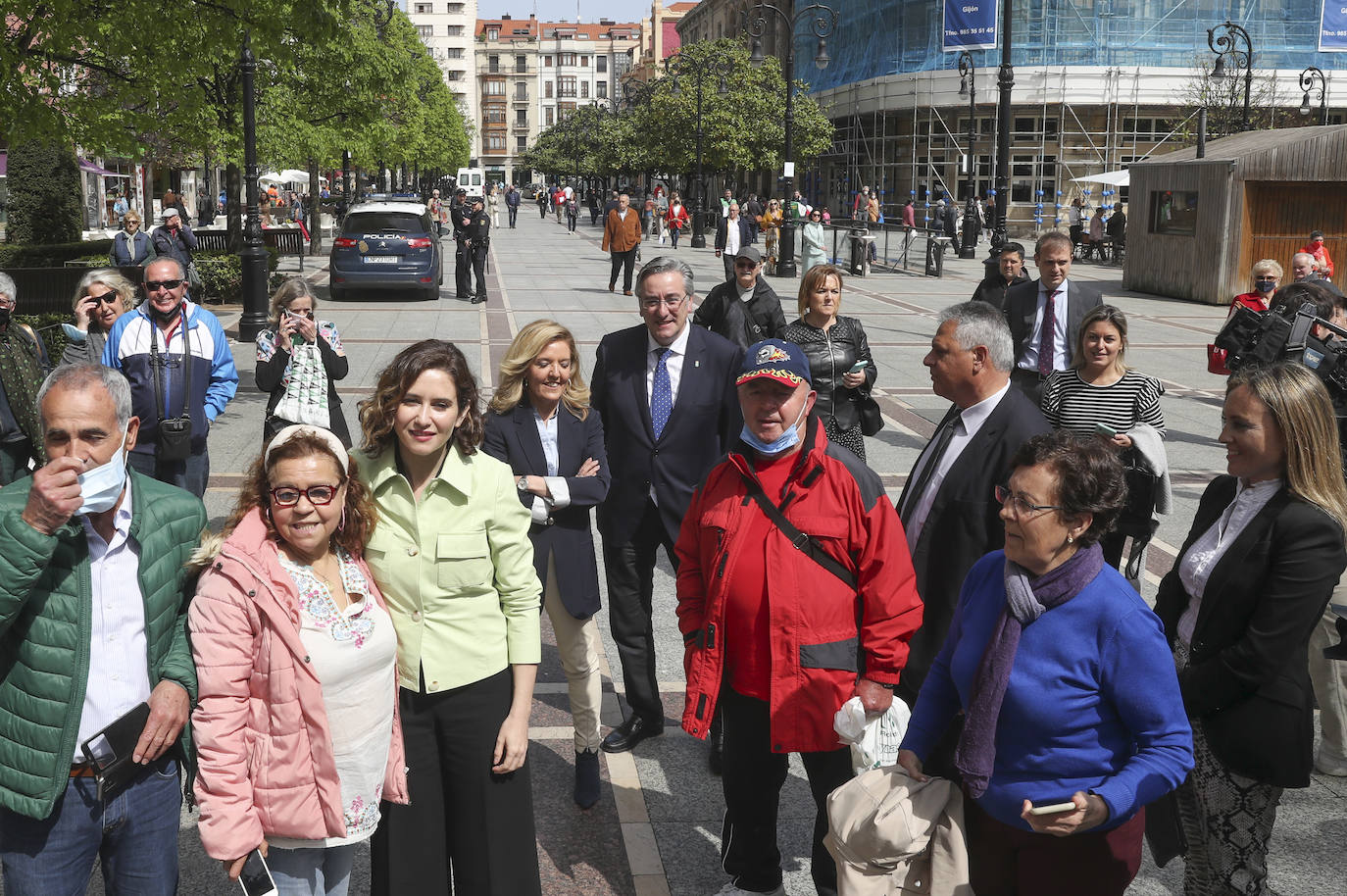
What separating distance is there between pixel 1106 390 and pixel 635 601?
2304 mm

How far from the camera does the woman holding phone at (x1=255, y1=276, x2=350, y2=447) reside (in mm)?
6500

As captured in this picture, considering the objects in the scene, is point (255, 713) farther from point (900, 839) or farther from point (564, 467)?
point (564, 467)

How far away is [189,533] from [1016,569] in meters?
2.06

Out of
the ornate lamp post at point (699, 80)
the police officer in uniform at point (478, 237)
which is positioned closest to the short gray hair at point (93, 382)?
the police officer in uniform at point (478, 237)

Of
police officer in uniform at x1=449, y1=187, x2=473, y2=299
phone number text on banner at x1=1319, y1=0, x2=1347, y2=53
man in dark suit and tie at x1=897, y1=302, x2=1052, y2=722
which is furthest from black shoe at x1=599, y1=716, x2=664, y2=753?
phone number text on banner at x1=1319, y1=0, x2=1347, y2=53

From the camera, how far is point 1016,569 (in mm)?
2973

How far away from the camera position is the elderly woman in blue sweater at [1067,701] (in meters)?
2.84

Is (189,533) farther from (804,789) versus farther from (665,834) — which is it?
(804,789)

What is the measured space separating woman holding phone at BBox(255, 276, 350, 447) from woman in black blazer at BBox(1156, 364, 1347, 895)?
14.1 ft

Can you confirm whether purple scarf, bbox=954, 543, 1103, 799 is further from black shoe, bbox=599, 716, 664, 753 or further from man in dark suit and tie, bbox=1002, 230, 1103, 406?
man in dark suit and tie, bbox=1002, 230, 1103, 406

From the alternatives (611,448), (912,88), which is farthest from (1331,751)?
(912,88)

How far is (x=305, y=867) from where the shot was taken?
311 cm

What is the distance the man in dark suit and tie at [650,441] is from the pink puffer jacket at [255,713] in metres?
2.26

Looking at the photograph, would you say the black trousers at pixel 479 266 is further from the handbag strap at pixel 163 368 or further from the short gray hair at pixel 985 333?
the short gray hair at pixel 985 333
